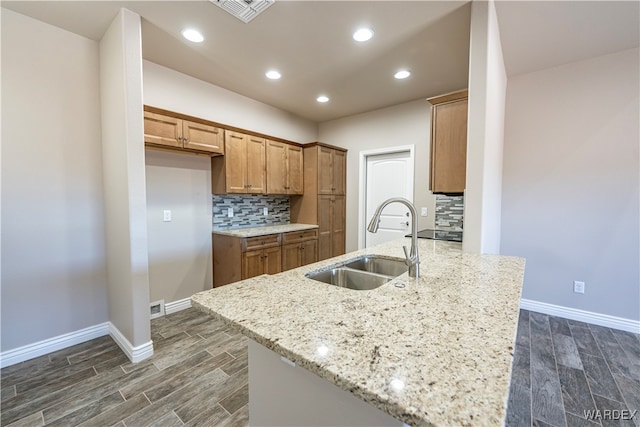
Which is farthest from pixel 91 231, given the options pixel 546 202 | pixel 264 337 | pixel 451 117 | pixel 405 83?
pixel 546 202

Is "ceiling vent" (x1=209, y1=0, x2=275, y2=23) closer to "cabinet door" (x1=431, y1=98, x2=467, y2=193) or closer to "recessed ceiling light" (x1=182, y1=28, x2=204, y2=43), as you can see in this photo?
"recessed ceiling light" (x1=182, y1=28, x2=204, y2=43)

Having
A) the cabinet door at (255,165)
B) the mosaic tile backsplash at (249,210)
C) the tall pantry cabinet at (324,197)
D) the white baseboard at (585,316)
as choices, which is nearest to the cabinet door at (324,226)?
the tall pantry cabinet at (324,197)

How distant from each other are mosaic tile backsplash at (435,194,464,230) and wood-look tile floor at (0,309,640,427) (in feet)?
4.44

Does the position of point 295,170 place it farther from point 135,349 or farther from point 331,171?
point 135,349

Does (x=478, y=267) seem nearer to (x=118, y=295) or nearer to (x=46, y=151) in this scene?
(x=118, y=295)

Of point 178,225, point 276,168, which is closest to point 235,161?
point 276,168

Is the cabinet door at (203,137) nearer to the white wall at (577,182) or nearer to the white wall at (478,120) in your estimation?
the white wall at (478,120)

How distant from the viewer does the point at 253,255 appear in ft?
10.4

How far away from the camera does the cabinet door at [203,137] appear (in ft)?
9.18

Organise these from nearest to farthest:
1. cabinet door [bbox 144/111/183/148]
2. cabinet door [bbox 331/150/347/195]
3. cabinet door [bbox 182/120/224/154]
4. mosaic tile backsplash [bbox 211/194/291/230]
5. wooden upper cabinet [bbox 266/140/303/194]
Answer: cabinet door [bbox 144/111/183/148], cabinet door [bbox 182/120/224/154], mosaic tile backsplash [bbox 211/194/291/230], wooden upper cabinet [bbox 266/140/303/194], cabinet door [bbox 331/150/347/195]

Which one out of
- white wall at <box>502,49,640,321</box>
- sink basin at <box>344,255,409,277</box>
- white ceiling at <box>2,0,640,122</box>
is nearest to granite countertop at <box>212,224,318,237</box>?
sink basin at <box>344,255,409,277</box>

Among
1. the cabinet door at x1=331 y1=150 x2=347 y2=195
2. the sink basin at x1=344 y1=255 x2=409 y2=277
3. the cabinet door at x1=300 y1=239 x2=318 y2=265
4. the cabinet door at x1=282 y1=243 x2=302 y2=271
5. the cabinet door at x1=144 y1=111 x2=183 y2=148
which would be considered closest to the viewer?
the sink basin at x1=344 y1=255 x2=409 y2=277

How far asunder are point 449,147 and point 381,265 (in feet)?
3.85

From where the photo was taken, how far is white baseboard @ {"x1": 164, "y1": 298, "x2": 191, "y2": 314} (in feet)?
9.80
